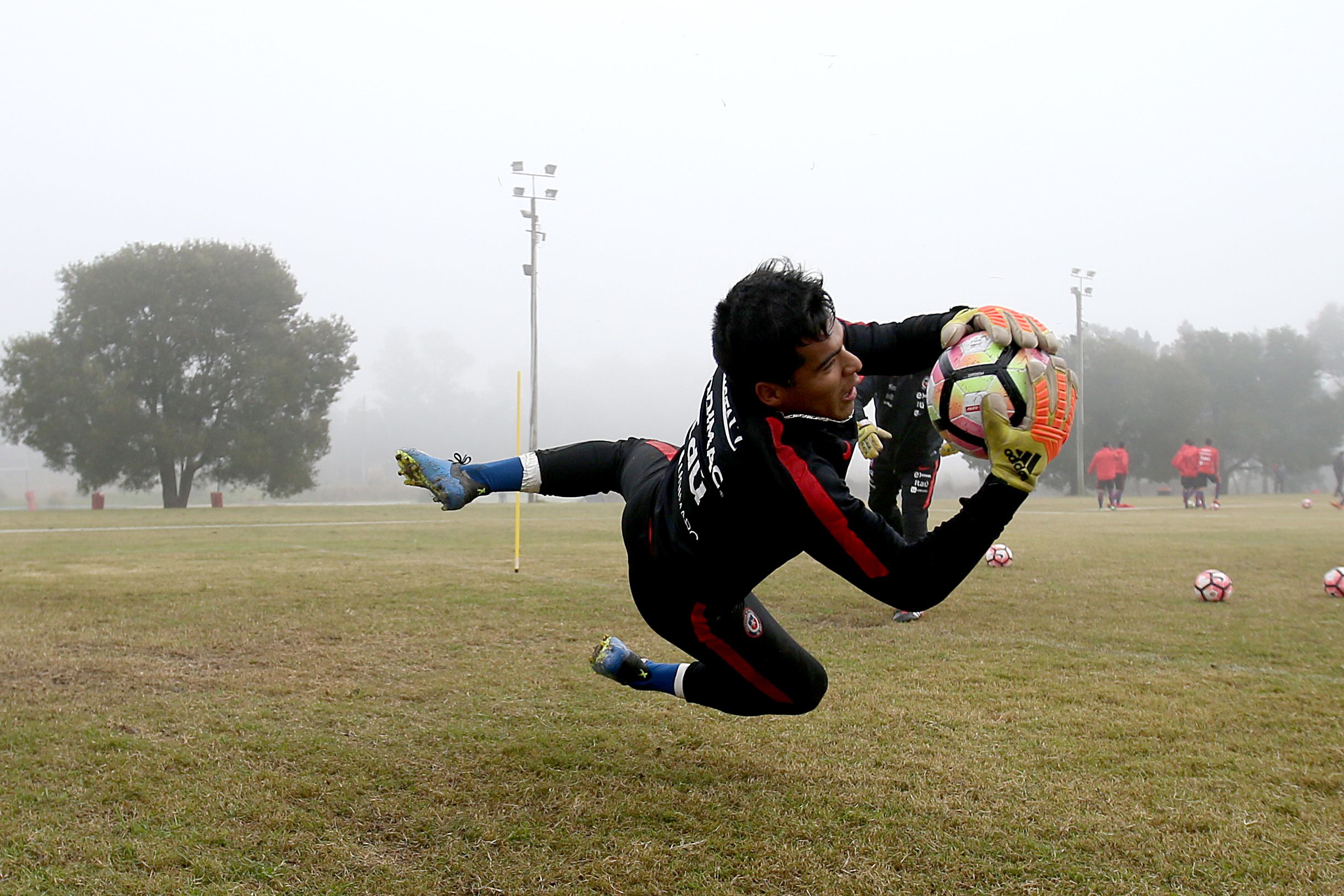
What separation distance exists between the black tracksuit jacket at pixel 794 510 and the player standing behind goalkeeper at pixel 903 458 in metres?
4.44

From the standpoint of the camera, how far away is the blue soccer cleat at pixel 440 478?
165 inches

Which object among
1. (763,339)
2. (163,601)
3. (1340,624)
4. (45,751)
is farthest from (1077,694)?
(163,601)

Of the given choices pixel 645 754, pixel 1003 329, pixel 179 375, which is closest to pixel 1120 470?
pixel 645 754

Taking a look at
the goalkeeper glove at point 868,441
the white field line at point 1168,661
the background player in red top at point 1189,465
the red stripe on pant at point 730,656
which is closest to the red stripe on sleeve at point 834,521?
the red stripe on pant at point 730,656

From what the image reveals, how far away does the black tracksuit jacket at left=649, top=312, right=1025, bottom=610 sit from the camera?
283cm

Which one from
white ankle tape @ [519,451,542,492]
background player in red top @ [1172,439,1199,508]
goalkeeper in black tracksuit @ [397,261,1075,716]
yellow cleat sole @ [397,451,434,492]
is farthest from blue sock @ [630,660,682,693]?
background player in red top @ [1172,439,1199,508]

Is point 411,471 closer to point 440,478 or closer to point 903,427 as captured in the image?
point 440,478

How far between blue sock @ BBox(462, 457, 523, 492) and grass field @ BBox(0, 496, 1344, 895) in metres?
1.12

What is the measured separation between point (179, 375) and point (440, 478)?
45859 millimetres

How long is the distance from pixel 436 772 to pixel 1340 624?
268 inches

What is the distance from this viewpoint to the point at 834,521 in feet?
9.25

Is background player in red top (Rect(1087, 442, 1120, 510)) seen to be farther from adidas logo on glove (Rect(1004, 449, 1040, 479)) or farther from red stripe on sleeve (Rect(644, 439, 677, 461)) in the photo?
adidas logo on glove (Rect(1004, 449, 1040, 479))

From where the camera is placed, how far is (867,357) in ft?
11.1

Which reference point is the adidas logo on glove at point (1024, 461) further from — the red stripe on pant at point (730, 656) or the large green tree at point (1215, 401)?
the large green tree at point (1215, 401)
